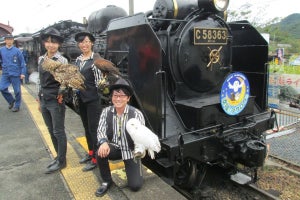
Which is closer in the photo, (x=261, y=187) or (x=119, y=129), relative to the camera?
(x=119, y=129)

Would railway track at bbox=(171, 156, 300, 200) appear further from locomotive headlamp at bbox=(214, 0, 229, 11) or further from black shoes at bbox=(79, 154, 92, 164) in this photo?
locomotive headlamp at bbox=(214, 0, 229, 11)

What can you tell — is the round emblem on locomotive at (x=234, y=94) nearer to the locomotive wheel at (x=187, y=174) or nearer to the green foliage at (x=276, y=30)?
the locomotive wheel at (x=187, y=174)

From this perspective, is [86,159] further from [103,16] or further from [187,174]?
[103,16]

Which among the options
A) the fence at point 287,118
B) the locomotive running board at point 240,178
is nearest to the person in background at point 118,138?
the locomotive running board at point 240,178

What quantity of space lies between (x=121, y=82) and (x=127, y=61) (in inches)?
48.5

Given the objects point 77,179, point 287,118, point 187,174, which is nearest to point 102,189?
point 77,179

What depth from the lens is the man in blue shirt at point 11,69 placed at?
638 cm

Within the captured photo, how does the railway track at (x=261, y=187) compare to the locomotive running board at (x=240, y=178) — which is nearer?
the railway track at (x=261, y=187)

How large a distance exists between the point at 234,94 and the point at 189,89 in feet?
2.09

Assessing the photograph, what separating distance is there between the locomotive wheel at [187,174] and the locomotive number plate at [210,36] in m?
1.59

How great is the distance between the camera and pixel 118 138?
2809 millimetres

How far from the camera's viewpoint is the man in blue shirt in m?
6.38

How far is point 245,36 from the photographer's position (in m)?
4.72

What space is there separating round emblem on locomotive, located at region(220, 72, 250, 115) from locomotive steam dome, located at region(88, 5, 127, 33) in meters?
4.04
